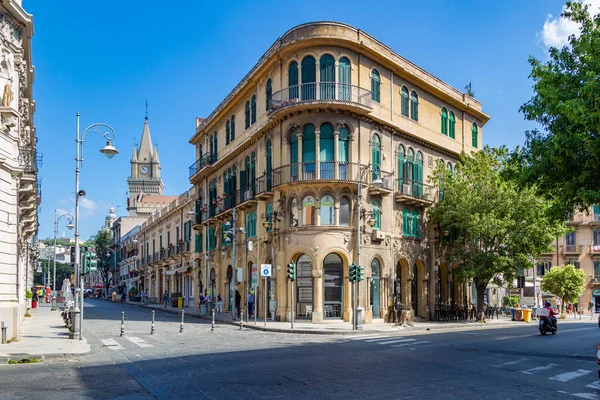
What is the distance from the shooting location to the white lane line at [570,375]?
13148 millimetres

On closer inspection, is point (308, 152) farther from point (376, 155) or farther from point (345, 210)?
point (376, 155)

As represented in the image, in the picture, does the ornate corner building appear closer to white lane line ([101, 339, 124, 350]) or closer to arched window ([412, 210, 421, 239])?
white lane line ([101, 339, 124, 350])

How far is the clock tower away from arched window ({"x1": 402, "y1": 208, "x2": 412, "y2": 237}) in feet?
331

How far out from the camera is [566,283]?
5809 cm

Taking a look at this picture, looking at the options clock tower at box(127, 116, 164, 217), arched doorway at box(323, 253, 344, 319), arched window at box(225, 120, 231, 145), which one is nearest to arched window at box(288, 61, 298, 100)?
arched doorway at box(323, 253, 344, 319)

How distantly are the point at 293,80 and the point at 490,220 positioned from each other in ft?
44.3

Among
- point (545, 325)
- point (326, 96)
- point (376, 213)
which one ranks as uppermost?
point (326, 96)

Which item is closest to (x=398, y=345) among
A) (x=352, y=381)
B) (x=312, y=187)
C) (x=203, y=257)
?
(x=352, y=381)

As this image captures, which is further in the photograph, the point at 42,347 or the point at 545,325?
the point at 545,325

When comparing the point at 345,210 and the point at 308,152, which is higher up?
the point at 308,152

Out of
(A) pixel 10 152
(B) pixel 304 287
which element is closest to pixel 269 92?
(B) pixel 304 287

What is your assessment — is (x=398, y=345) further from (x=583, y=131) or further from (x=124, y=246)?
(x=124, y=246)

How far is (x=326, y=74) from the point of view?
1294 inches

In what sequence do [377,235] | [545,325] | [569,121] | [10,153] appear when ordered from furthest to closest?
[377,235]
[545,325]
[10,153]
[569,121]
